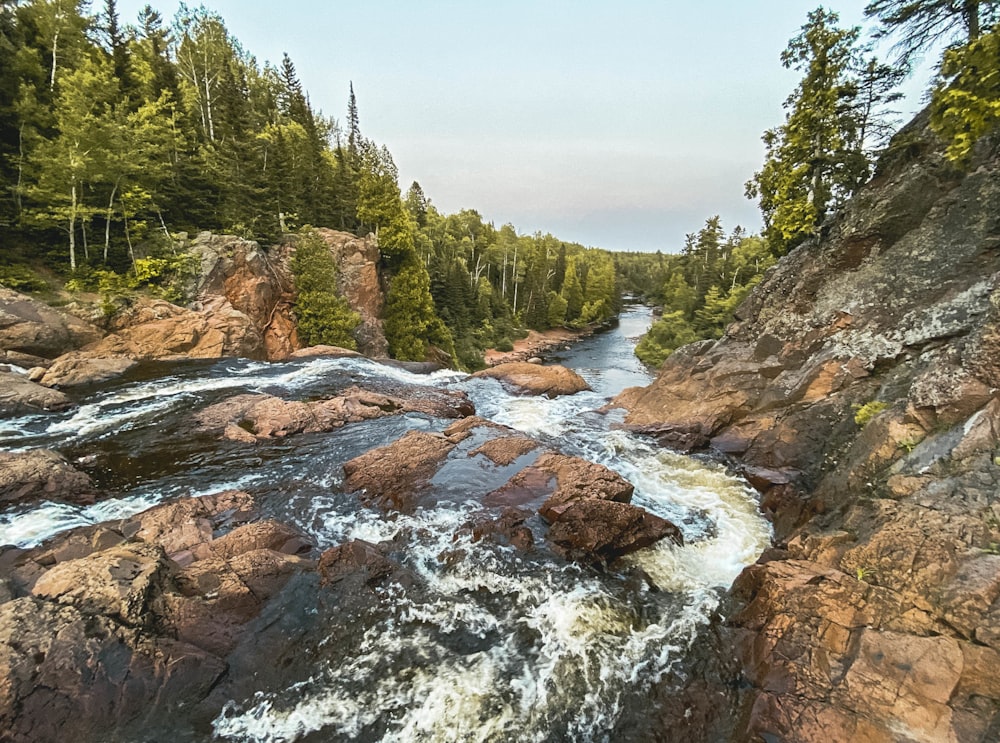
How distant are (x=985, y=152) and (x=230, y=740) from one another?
2044 centimetres

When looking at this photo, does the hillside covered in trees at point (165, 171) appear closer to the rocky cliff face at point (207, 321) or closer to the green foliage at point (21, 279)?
the green foliage at point (21, 279)

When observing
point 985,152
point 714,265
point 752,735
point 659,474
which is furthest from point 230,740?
point 714,265

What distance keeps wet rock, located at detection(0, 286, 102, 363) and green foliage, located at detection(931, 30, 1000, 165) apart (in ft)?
97.3

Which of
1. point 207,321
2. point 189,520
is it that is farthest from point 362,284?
point 189,520

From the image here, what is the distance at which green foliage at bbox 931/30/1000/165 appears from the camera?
372 inches

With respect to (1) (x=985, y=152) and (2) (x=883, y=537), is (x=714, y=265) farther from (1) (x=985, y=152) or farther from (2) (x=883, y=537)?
(2) (x=883, y=537)

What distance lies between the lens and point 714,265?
2319 inches

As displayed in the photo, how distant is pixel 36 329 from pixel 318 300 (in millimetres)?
14950

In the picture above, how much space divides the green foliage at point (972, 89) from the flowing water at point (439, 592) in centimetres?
993

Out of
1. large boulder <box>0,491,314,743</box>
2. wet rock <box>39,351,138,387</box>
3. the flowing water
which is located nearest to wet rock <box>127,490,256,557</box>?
large boulder <box>0,491,314,743</box>

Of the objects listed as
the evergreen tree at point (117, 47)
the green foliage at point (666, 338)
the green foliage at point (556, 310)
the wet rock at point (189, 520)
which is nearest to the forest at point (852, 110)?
the wet rock at point (189, 520)

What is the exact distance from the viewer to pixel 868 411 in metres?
10.2

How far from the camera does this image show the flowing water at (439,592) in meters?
5.45

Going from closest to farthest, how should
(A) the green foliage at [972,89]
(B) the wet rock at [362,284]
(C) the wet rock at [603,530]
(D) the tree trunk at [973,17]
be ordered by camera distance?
1. (C) the wet rock at [603,530]
2. (A) the green foliage at [972,89]
3. (D) the tree trunk at [973,17]
4. (B) the wet rock at [362,284]
